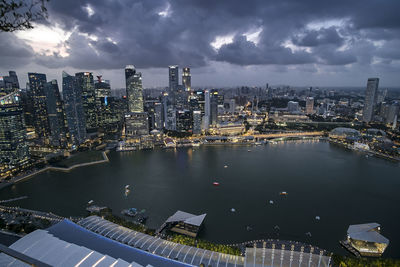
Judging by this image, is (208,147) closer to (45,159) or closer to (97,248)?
(45,159)

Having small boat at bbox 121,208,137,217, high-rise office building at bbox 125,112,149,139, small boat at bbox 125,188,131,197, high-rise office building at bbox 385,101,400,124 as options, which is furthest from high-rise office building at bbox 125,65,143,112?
high-rise office building at bbox 385,101,400,124

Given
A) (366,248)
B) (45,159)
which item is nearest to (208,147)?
(45,159)

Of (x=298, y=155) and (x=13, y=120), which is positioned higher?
(x=13, y=120)

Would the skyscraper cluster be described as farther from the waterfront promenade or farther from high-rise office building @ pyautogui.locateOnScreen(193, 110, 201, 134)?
high-rise office building @ pyautogui.locateOnScreen(193, 110, 201, 134)

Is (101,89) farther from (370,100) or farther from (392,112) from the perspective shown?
(392,112)

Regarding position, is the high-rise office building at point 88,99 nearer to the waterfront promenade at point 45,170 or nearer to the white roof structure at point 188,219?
the waterfront promenade at point 45,170

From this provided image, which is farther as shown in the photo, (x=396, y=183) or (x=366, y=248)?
(x=396, y=183)

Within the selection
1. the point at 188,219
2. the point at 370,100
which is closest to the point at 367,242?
the point at 188,219

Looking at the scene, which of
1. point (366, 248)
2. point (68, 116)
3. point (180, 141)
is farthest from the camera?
point (180, 141)
